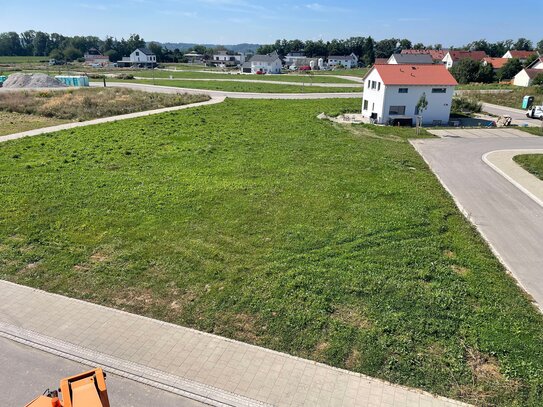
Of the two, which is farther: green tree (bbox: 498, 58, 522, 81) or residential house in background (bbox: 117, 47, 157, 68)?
residential house in background (bbox: 117, 47, 157, 68)

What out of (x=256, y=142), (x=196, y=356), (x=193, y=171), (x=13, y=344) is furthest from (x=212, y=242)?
(x=256, y=142)

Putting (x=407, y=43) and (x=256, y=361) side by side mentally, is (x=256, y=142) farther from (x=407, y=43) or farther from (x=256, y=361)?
(x=407, y=43)

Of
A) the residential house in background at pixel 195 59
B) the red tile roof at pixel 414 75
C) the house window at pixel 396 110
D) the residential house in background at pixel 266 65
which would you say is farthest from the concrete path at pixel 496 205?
the residential house in background at pixel 195 59

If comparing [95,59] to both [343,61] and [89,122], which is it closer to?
[343,61]

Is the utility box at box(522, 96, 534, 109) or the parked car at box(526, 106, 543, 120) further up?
the utility box at box(522, 96, 534, 109)

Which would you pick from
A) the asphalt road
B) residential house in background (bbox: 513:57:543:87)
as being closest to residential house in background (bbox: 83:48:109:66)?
residential house in background (bbox: 513:57:543:87)

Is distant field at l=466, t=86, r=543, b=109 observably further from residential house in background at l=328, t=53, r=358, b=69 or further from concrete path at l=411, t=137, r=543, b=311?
residential house in background at l=328, t=53, r=358, b=69

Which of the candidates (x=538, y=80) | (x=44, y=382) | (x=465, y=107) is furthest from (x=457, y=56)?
(x=44, y=382)
